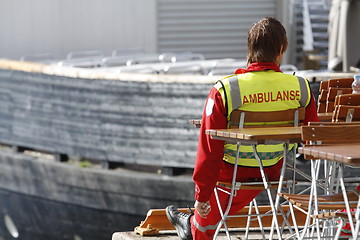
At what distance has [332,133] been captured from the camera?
4.98 meters

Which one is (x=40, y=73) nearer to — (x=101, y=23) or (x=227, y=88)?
(x=101, y=23)

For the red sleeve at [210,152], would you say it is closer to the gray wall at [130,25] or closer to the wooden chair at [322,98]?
the wooden chair at [322,98]

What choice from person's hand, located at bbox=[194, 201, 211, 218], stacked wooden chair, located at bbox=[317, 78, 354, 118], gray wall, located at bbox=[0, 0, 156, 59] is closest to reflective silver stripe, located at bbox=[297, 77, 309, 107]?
person's hand, located at bbox=[194, 201, 211, 218]

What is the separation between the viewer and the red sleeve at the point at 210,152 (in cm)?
528

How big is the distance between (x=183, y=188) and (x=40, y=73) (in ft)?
8.35

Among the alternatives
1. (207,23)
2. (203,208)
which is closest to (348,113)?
(203,208)

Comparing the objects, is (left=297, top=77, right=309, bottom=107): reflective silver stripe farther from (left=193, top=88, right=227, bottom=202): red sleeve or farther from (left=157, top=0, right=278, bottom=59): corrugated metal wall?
(left=157, top=0, right=278, bottom=59): corrugated metal wall

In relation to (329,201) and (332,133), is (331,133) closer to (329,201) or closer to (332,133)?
(332,133)

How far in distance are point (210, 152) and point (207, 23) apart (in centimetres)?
1180

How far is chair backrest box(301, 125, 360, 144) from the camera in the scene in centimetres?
491

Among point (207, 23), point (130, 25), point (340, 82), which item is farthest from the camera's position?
point (207, 23)

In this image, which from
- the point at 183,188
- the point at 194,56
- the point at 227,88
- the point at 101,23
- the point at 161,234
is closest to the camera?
the point at 227,88

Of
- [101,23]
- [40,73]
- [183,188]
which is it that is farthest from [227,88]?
[101,23]

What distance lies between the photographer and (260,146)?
5496mm
